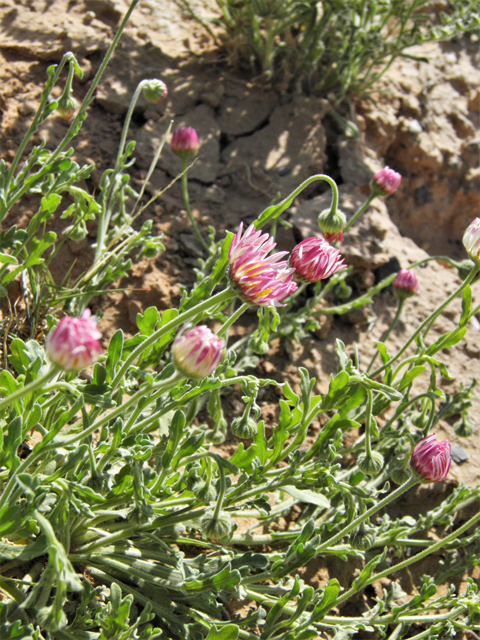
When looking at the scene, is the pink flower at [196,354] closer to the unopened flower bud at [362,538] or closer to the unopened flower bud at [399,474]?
the unopened flower bud at [362,538]

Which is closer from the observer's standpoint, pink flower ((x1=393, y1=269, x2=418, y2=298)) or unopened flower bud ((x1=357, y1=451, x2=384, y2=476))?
unopened flower bud ((x1=357, y1=451, x2=384, y2=476))

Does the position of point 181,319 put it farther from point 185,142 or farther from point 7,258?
point 185,142

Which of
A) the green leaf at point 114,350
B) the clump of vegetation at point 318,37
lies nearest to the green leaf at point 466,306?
the green leaf at point 114,350

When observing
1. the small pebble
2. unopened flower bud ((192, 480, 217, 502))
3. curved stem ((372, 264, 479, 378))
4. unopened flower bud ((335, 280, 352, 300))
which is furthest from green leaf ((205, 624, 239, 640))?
the small pebble

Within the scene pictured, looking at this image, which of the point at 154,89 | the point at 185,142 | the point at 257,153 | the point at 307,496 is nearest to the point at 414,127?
the point at 257,153

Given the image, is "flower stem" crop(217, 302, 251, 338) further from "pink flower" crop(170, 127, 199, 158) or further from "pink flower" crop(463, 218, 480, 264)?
"pink flower" crop(170, 127, 199, 158)
